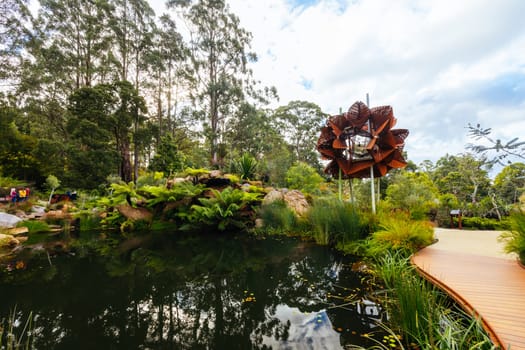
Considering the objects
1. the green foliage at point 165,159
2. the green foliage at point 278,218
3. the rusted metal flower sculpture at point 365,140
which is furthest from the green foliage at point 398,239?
the green foliage at point 165,159

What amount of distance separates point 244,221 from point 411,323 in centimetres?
530

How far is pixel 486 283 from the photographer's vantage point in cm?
194

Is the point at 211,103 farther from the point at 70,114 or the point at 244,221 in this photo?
the point at 244,221

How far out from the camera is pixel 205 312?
1886 mm

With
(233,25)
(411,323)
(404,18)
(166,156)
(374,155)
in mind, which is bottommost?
(411,323)

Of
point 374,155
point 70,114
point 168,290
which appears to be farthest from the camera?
point 70,114

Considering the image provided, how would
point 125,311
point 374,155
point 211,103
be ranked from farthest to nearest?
point 211,103 → point 374,155 → point 125,311

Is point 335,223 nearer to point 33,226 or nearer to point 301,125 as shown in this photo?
point 33,226

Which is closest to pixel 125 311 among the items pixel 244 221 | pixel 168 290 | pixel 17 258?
pixel 168 290

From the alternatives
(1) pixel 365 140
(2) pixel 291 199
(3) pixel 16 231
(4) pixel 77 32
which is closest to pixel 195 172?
(2) pixel 291 199

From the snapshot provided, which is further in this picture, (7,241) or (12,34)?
(12,34)

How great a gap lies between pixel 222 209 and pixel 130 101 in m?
10.5

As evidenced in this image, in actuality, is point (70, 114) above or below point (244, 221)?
above

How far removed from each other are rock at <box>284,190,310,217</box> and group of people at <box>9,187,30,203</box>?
10321 millimetres
